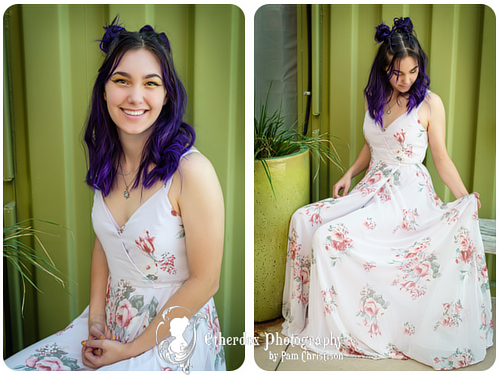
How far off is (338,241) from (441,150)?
45cm

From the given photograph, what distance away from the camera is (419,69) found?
137cm

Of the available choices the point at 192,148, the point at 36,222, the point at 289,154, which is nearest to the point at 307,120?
the point at 289,154

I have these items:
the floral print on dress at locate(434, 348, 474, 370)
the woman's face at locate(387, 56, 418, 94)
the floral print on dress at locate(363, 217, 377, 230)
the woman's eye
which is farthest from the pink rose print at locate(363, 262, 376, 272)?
the woman's eye

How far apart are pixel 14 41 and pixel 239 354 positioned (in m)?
1.08

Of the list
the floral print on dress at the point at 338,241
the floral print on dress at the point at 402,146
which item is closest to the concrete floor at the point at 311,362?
the floral print on dress at the point at 338,241

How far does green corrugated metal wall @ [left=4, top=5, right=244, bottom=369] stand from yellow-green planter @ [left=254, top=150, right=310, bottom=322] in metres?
0.18

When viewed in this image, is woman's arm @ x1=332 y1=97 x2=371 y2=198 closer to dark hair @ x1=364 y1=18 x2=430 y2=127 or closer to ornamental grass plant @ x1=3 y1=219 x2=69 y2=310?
dark hair @ x1=364 y1=18 x2=430 y2=127

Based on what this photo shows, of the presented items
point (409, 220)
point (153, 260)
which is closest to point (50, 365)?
point (153, 260)

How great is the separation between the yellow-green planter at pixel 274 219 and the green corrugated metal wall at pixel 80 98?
18 centimetres

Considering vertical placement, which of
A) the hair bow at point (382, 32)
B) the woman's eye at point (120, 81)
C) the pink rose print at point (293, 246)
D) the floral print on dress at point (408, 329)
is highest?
the hair bow at point (382, 32)

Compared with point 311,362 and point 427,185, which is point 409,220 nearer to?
point 427,185

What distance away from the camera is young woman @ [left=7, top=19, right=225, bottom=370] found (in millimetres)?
1154

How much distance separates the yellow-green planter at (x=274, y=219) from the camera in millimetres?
1415

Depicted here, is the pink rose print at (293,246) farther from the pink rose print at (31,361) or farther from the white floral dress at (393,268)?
the pink rose print at (31,361)
